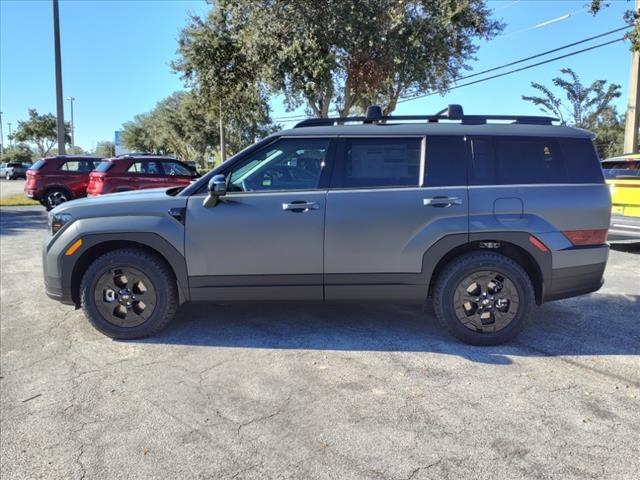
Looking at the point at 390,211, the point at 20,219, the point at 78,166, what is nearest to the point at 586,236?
the point at 390,211

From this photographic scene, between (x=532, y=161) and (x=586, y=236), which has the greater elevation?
(x=532, y=161)

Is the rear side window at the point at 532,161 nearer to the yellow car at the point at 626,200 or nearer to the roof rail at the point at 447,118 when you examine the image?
the roof rail at the point at 447,118

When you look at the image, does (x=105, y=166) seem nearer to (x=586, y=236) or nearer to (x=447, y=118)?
(x=447, y=118)

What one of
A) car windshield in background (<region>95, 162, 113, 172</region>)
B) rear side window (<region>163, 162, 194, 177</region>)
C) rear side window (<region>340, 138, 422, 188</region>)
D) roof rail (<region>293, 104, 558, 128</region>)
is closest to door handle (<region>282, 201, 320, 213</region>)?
rear side window (<region>340, 138, 422, 188</region>)

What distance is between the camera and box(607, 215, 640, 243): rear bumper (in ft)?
26.1

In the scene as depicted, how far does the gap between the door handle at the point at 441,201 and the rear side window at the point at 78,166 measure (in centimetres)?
1470

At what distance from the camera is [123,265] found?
432cm

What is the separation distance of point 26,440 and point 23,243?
774cm

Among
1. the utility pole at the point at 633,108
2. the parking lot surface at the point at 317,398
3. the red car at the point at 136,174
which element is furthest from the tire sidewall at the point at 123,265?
the utility pole at the point at 633,108

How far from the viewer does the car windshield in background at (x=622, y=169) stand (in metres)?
8.25

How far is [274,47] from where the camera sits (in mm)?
14711

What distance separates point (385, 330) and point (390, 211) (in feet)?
3.95

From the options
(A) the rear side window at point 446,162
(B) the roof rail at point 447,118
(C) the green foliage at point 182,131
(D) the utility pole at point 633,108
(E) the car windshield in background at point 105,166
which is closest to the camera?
(A) the rear side window at point 446,162

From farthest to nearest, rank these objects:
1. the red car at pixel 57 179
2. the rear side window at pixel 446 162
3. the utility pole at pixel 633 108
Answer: the utility pole at pixel 633 108 < the red car at pixel 57 179 < the rear side window at pixel 446 162
